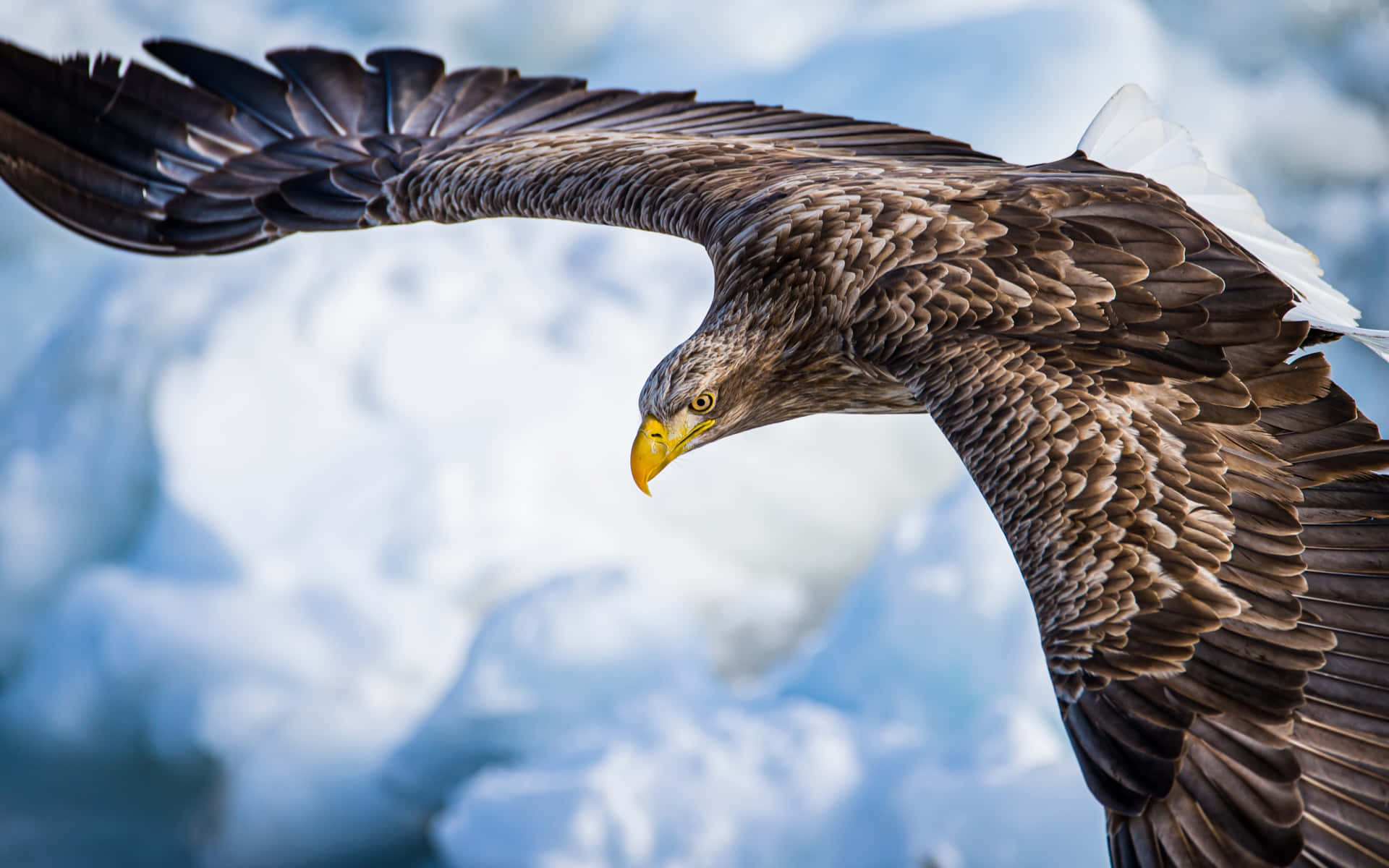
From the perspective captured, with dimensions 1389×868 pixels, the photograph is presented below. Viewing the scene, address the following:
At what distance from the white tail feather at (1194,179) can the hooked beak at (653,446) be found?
7.76 feet

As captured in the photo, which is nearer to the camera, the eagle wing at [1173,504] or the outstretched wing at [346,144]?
the eagle wing at [1173,504]

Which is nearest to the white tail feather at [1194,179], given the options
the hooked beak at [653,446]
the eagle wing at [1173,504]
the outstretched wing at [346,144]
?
the outstretched wing at [346,144]

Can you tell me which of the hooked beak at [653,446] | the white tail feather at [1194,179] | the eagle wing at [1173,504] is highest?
the white tail feather at [1194,179]

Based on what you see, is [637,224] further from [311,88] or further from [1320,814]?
[1320,814]

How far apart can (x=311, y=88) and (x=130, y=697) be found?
754cm

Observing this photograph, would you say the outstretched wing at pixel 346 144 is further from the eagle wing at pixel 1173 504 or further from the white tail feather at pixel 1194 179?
the eagle wing at pixel 1173 504

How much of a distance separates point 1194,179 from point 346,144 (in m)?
4.29

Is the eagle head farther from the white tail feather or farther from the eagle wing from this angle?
the white tail feather

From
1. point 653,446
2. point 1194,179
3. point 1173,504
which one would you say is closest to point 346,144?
point 653,446

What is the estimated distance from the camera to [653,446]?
15.5 feet

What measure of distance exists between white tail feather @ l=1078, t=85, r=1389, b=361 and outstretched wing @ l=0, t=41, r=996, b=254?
0.59m

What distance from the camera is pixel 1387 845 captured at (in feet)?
10.6

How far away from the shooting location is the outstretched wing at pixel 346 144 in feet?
19.1

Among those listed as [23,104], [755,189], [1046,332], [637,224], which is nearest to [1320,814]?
[1046,332]
